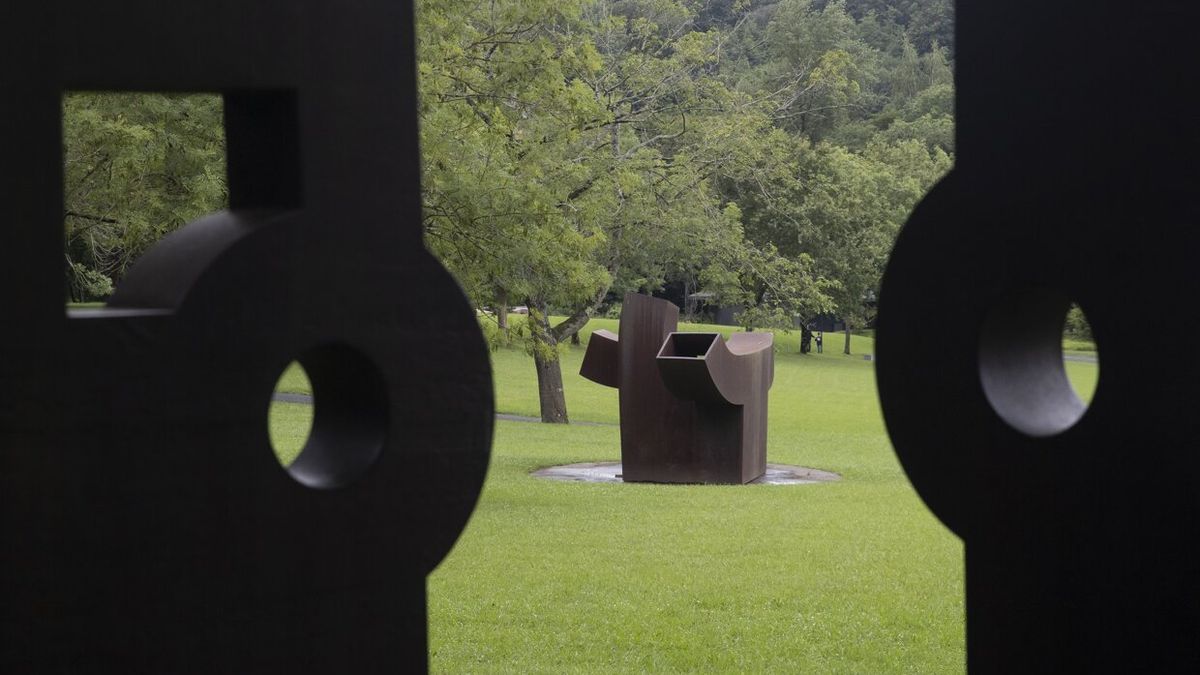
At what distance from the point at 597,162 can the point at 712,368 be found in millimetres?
6927

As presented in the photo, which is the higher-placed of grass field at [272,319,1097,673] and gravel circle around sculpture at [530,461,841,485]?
grass field at [272,319,1097,673]

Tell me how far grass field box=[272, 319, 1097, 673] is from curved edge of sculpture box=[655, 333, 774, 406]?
100 cm

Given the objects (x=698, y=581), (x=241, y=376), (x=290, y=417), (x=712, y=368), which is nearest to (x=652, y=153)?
(x=290, y=417)

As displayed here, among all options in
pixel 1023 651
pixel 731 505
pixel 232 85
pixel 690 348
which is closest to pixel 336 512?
pixel 232 85

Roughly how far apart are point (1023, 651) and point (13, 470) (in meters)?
2.80

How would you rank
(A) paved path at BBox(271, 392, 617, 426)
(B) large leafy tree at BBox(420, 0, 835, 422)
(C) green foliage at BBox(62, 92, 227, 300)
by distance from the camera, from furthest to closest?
1. (A) paved path at BBox(271, 392, 617, 426)
2. (B) large leafy tree at BBox(420, 0, 835, 422)
3. (C) green foliage at BBox(62, 92, 227, 300)

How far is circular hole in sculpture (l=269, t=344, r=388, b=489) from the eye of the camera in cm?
426

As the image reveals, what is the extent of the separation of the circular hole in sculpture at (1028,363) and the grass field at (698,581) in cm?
321

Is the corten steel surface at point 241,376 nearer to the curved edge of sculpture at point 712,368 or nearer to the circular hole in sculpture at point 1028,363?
the circular hole in sculpture at point 1028,363

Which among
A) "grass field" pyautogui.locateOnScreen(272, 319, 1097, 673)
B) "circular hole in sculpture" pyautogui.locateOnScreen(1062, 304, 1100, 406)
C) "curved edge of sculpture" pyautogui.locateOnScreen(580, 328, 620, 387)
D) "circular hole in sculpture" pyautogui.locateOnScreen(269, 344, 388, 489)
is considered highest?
"circular hole in sculpture" pyautogui.locateOnScreen(269, 344, 388, 489)

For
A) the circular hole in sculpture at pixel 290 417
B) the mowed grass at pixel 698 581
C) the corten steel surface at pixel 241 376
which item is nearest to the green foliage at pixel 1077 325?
the circular hole in sculpture at pixel 290 417

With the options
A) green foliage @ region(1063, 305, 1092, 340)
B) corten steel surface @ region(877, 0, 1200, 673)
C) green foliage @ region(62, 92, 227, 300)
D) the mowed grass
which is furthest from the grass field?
green foliage @ region(1063, 305, 1092, 340)

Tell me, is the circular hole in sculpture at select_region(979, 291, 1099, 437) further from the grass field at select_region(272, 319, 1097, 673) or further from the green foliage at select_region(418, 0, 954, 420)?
the green foliage at select_region(418, 0, 954, 420)

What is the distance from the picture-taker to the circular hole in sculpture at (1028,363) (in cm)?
432
